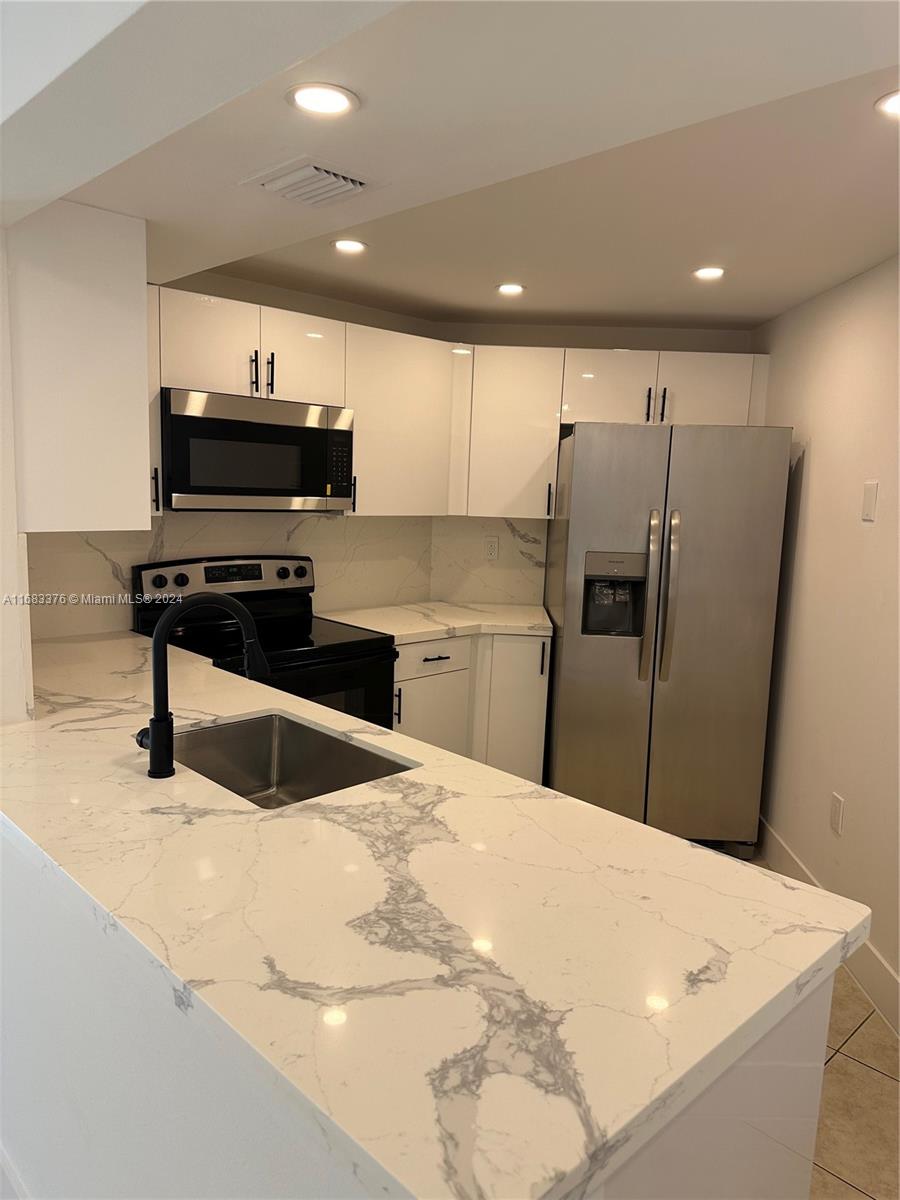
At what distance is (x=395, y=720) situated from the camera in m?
3.35

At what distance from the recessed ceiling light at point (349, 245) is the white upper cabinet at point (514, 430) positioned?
952 millimetres

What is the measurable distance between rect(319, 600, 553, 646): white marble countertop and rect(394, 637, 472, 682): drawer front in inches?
1.3

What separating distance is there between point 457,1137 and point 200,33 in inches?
49.5

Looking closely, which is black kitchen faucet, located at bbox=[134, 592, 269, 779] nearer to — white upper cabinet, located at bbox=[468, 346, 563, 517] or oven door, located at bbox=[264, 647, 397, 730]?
oven door, located at bbox=[264, 647, 397, 730]

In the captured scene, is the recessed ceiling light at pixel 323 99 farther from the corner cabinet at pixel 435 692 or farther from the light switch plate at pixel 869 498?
the corner cabinet at pixel 435 692

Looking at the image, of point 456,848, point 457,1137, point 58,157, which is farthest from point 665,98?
point 457,1137

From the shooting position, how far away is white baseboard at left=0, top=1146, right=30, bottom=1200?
65.8 inches

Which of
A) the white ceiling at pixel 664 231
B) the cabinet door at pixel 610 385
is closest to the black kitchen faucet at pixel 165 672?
the white ceiling at pixel 664 231

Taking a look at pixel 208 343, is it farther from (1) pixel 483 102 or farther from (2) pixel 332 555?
(1) pixel 483 102

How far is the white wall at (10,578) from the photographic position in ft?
5.86

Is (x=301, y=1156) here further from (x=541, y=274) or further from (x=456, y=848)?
(x=541, y=274)

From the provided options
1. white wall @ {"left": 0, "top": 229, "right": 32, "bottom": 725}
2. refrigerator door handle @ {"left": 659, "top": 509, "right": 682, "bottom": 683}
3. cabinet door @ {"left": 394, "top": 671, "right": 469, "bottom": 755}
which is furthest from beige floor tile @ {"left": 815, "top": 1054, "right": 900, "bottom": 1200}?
white wall @ {"left": 0, "top": 229, "right": 32, "bottom": 725}

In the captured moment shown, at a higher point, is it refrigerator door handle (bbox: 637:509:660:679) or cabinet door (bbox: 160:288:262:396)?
cabinet door (bbox: 160:288:262:396)

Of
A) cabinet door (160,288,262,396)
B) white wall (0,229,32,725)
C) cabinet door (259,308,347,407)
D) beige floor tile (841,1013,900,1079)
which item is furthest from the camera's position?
cabinet door (259,308,347,407)
